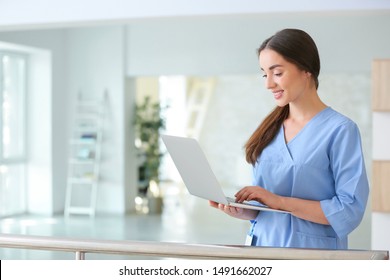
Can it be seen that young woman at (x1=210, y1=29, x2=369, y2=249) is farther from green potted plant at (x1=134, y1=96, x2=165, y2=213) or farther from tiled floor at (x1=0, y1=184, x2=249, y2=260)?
green potted plant at (x1=134, y1=96, x2=165, y2=213)

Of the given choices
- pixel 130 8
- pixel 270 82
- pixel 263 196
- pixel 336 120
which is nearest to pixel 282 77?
pixel 270 82

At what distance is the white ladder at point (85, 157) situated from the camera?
10000 millimetres

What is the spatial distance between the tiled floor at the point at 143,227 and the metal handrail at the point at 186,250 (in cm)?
559

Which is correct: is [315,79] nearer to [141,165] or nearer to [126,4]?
[126,4]

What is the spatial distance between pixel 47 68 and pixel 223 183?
530cm

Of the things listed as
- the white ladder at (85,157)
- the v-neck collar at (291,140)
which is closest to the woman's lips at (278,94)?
the v-neck collar at (291,140)

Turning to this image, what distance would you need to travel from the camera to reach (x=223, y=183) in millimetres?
13922

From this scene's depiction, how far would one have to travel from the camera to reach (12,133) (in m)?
9.73

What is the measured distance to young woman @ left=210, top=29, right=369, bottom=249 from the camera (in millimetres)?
1710

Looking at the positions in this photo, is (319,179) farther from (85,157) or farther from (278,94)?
(85,157)

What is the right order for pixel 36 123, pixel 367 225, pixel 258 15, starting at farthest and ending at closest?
pixel 36 123 < pixel 367 225 < pixel 258 15

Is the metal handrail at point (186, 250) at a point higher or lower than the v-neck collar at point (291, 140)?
lower

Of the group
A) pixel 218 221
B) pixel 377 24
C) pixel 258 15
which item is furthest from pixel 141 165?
pixel 258 15

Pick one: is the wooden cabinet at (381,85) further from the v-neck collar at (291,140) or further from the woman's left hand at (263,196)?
the woman's left hand at (263,196)
